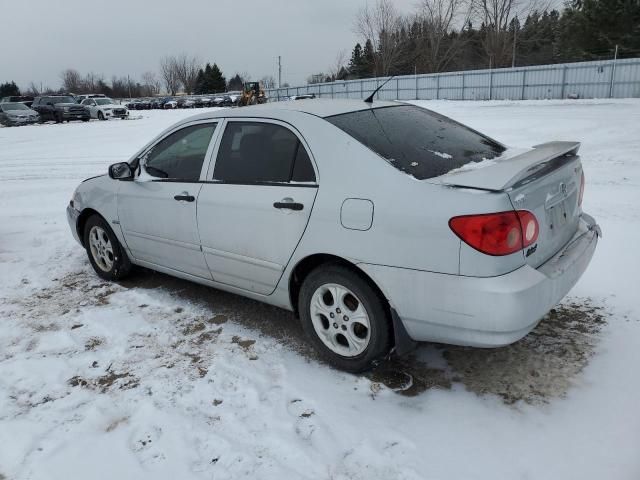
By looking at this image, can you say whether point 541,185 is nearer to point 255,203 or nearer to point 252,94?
point 255,203

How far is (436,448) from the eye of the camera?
8.32ft

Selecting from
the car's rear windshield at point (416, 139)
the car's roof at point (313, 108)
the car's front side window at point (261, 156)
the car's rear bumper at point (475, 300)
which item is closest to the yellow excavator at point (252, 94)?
the car's roof at point (313, 108)

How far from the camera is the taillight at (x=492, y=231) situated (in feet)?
8.20

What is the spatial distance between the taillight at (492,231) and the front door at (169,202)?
82.2 inches

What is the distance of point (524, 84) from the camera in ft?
97.9

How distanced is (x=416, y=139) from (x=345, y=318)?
123cm

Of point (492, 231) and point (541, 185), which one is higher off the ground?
point (541, 185)

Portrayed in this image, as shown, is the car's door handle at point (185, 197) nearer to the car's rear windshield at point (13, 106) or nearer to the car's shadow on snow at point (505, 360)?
the car's shadow on snow at point (505, 360)

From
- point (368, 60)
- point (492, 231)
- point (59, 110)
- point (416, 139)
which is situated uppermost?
point (368, 60)

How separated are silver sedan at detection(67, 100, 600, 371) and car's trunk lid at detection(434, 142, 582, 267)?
0.01 metres

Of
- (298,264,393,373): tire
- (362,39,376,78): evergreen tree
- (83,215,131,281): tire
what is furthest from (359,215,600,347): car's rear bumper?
(362,39,376,78): evergreen tree

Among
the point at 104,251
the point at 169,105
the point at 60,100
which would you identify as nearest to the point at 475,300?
the point at 104,251

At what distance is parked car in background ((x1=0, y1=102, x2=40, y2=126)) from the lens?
29766 mm

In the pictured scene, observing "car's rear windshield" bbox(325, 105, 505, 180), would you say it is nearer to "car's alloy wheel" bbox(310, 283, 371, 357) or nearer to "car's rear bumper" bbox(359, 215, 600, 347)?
"car's rear bumper" bbox(359, 215, 600, 347)
